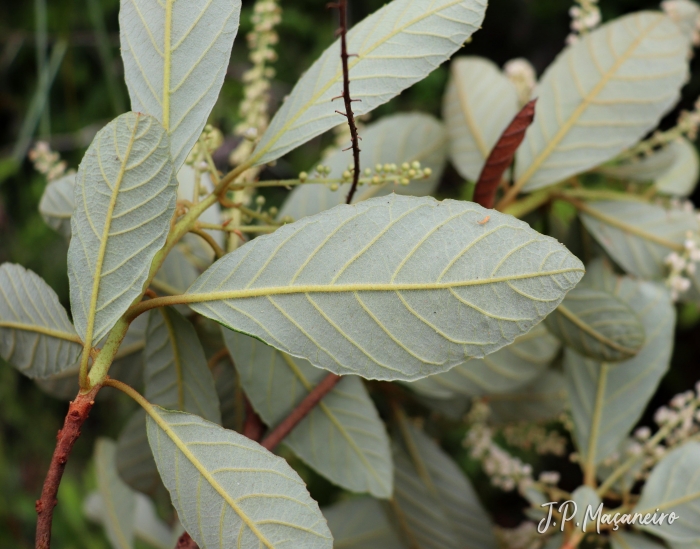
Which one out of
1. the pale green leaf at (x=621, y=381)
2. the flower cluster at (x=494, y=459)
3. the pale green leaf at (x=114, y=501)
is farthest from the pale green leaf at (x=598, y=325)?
the pale green leaf at (x=114, y=501)

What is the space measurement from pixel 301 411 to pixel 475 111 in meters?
0.39

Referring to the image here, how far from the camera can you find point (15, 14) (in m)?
1.36

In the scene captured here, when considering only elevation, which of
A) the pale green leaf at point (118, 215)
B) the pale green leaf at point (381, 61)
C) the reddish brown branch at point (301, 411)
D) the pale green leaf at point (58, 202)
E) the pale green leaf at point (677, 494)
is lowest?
the pale green leaf at point (677, 494)

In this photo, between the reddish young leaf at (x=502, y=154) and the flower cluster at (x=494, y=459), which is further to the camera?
the flower cluster at (x=494, y=459)

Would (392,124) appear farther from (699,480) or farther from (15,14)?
(15,14)

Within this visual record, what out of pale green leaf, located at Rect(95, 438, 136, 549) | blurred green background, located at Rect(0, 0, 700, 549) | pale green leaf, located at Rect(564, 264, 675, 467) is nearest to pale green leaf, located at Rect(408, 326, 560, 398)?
pale green leaf, located at Rect(564, 264, 675, 467)

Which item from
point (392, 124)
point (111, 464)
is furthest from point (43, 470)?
point (392, 124)

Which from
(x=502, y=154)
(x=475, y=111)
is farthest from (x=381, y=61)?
(x=475, y=111)

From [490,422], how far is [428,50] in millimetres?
545

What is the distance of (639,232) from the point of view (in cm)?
63

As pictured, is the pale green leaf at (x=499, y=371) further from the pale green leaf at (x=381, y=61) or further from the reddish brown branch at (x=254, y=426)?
the pale green leaf at (x=381, y=61)

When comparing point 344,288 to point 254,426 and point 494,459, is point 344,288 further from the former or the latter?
point 494,459

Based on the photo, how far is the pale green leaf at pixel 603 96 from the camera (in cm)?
58

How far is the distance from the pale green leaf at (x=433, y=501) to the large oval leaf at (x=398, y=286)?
13.5 inches
